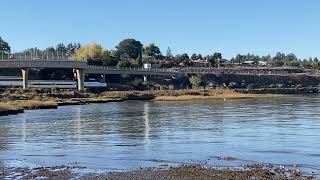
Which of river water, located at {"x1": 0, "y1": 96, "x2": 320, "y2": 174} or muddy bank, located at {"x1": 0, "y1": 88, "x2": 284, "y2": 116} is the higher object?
muddy bank, located at {"x1": 0, "y1": 88, "x2": 284, "y2": 116}

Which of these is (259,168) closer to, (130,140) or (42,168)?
(42,168)

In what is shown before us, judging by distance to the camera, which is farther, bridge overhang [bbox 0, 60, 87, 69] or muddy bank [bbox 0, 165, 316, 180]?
bridge overhang [bbox 0, 60, 87, 69]

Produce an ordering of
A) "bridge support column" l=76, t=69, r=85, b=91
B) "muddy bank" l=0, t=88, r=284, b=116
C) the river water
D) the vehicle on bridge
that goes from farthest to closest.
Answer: the vehicle on bridge
"bridge support column" l=76, t=69, r=85, b=91
"muddy bank" l=0, t=88, r=284, b=116
the river water

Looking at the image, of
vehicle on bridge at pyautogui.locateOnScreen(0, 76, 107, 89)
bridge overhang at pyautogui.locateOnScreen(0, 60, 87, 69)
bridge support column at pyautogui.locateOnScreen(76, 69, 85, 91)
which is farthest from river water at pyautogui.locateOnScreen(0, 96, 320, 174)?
vehicle on bridge at pyautogui.locateOnScreen(0, 76, 107, 89)

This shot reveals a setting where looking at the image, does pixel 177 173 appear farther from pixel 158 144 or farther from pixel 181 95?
pixel 181 95

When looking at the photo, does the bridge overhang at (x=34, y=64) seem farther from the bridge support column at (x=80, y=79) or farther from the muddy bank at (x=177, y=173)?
the muddy bank at (x=177, y=173)

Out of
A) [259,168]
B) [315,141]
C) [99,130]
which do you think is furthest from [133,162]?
[99,130]

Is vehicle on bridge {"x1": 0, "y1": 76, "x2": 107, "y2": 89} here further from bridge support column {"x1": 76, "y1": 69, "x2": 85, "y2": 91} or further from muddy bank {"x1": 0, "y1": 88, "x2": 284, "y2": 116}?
muddy bank {"x1": 0, "y1": 88, "x2": 284, "y2": 116}

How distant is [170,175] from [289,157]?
9.80 meters

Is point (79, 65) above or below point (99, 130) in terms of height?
above

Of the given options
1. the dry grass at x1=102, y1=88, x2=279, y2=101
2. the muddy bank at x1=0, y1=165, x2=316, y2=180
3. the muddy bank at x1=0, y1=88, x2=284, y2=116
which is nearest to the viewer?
the muddy bank at x1=0, y1=165, x2=316, y2=180

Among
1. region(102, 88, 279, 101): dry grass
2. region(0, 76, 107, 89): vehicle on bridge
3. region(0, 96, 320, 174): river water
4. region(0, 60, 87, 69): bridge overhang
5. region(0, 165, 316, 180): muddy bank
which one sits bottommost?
region(0, 96, 320, 174): river water

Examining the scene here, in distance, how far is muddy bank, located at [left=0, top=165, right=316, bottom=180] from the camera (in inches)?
1004

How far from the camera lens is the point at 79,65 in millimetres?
178500
